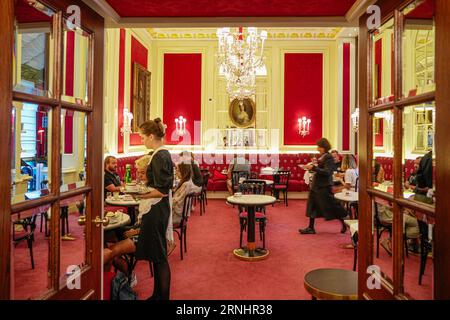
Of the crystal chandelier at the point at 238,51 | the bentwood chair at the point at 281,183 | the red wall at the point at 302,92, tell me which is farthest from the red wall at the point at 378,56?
the red wall at the point at 302,92

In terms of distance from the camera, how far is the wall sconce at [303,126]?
10615 millimetres

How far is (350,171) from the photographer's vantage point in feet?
21.2

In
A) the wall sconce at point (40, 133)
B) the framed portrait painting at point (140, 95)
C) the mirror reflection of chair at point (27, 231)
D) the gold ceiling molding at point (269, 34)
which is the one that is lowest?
the mirror reflection of chair at point (27, 231)

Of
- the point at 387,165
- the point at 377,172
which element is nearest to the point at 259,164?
the point at 377,172

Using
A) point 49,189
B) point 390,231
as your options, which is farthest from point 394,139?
point 49,189

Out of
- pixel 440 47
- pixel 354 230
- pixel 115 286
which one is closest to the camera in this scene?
pixel 440 47

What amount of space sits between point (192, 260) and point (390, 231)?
3622 millimetres

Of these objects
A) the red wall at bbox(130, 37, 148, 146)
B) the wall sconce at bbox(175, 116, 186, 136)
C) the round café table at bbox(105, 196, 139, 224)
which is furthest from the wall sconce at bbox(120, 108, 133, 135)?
the round café table at bbox(105, 196, 139, 224)

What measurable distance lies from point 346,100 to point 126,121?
6.37m

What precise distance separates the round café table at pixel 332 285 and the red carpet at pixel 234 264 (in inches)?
15.0

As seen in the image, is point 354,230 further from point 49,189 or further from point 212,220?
point 212,220

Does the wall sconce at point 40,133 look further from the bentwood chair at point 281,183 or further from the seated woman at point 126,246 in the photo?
the bentwood chair at point 281,183

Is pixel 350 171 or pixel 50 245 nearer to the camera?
pixel 50 245

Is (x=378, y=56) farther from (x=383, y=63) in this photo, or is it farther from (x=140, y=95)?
(x=140, y=95)
